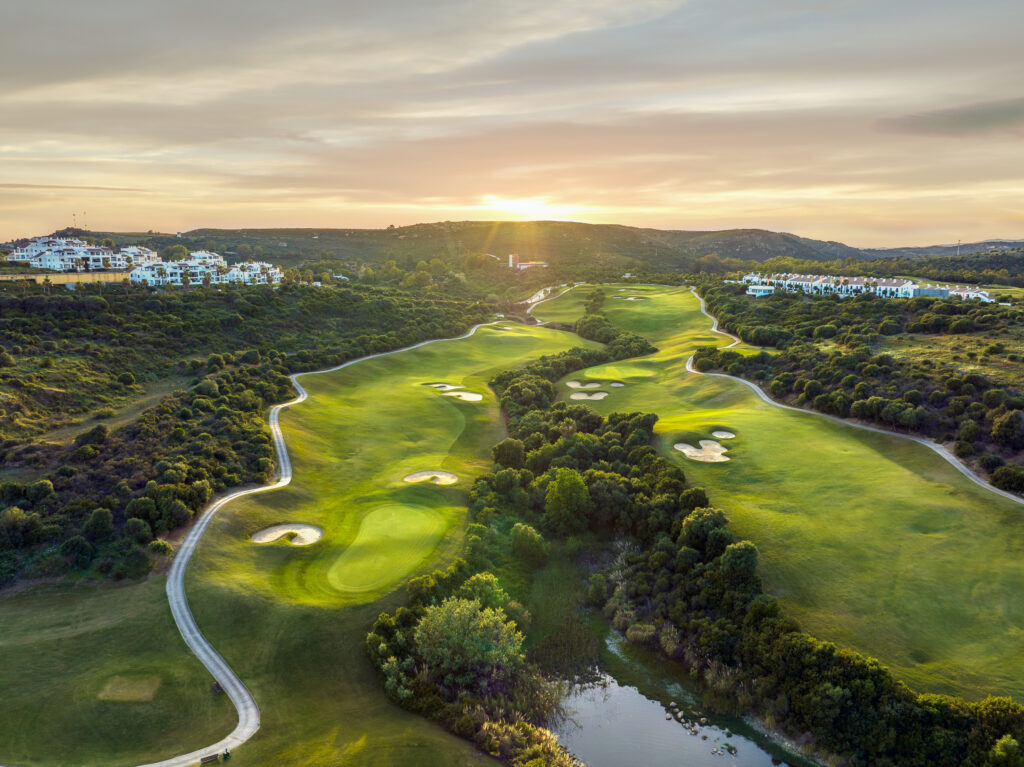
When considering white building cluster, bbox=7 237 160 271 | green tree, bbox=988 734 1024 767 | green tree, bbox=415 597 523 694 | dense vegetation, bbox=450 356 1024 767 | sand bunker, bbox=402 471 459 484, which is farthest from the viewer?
white building cluster, bbox=7 237 160 271

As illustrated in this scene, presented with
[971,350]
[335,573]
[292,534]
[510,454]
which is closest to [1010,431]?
[971,350]

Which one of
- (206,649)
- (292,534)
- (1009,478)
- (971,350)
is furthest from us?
(971,350)

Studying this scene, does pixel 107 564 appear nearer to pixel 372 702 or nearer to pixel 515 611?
pixel 372 702

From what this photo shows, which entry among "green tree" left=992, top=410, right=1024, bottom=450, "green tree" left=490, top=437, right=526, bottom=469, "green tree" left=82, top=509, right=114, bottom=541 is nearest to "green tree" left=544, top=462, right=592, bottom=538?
"green tree" left=490, top=437, right=526, bottom=469

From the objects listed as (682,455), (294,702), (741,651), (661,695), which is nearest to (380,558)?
(294,702)

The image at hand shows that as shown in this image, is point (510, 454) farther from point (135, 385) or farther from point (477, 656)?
point (135, 385)

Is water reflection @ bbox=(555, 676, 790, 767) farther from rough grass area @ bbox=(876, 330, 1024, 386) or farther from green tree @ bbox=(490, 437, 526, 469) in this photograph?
rough grass area @ bbox=(876, 330, 1024, 386)
